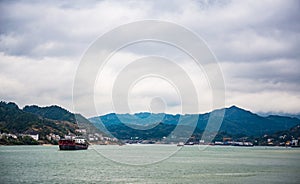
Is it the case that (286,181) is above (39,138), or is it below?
below

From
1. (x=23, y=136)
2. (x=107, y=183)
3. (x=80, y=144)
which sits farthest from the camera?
(x=23, y=136)

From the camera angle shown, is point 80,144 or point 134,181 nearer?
point 134,181

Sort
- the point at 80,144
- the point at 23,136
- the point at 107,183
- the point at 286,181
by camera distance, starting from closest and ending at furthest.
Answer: the point at 107,183 → the point at 286,181 → the point at 80,144 → the point at 23,136

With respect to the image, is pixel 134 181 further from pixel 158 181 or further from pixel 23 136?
pixel 23 136

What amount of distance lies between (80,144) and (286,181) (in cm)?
10606

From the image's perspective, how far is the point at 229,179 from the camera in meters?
53.7

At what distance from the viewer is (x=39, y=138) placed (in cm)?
19588

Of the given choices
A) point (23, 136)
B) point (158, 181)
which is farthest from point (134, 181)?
point (23, 136)

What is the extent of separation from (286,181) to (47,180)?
30.2 m

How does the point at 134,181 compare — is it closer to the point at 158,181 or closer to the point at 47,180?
the point at 158,181

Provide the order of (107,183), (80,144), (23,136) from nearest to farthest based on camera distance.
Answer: (107,183)
(80,144)
(23,136)

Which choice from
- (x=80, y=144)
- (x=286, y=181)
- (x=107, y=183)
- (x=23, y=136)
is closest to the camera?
(x=107, y=183)

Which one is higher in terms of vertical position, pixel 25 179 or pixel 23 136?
pixel 23 136

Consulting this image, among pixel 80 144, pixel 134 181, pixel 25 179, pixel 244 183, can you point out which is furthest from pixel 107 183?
pixel 80 144
